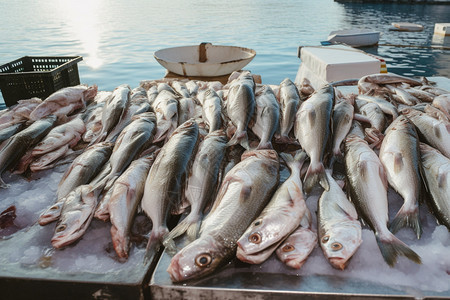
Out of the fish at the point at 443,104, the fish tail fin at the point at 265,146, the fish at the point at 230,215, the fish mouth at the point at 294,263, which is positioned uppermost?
the fish at the point at 443,104

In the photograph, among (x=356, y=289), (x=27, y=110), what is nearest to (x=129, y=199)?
(x=356, y=289)

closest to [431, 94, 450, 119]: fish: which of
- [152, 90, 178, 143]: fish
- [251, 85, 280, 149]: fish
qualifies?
[251, 85, 280, 149]: fish

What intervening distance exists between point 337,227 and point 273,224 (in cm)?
35

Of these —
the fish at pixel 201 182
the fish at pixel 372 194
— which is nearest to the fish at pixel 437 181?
the fish at pixel 372 194

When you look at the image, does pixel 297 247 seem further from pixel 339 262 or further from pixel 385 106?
pixel 385 106

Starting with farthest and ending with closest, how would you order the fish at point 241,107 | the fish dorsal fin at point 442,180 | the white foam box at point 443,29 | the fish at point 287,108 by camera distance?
the white foam box at point 443,29
the fish at point 287,108
the fish at point 241,107
the fish dorsal fin at point 442,180

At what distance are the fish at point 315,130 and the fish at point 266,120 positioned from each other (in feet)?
0.63

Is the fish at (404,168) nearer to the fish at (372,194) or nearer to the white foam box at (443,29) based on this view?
the fish at (372,194)

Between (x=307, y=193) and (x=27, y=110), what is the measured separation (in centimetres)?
304

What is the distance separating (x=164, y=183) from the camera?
2023 mm

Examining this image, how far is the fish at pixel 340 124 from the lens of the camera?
241 cm

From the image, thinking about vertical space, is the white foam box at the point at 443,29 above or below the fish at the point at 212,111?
below

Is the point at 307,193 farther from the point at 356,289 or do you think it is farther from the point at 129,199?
the point at 129,199

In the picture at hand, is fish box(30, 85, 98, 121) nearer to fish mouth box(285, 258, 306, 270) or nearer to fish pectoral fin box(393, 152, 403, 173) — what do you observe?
fish mouth box(285, 258, 306, 270)
